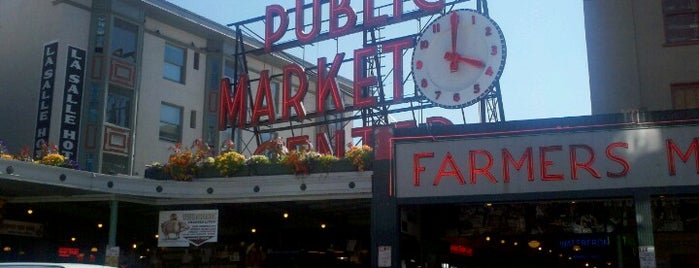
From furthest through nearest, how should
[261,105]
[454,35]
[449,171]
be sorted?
[261,105], [454,35], [449,171]

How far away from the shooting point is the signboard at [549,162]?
52.4 feet

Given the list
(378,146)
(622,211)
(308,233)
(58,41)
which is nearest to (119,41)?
(58,41)

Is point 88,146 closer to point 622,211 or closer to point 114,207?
point 114,207

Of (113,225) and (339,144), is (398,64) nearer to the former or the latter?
(339,144)

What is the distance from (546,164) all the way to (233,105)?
1596 centimetres

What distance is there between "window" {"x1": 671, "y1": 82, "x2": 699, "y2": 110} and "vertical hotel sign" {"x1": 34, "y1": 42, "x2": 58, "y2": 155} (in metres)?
22.5

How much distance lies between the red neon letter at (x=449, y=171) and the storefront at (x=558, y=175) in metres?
0.02

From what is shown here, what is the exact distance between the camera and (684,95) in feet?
67.4

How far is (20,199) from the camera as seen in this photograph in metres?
21.3

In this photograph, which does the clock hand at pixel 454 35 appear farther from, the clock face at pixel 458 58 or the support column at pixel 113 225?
the support column at pixel 113 225

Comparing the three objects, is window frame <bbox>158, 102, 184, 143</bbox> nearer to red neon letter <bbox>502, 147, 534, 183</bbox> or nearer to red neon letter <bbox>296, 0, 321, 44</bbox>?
red neon letter <bbox>296, 0, 321, 44</bbox>

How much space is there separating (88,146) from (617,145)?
74.1ft

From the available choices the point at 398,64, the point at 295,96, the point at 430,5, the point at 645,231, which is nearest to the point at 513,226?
the point at 645,231

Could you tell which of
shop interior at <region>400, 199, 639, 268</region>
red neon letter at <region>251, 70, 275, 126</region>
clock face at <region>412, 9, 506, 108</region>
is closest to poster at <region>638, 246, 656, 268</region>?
shop interior at <region>400, 199, 639, 268</region>
